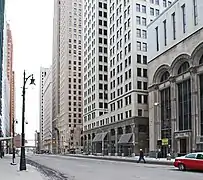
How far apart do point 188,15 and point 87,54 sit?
72.1 meters

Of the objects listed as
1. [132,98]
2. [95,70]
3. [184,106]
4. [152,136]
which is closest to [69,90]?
[95,70]

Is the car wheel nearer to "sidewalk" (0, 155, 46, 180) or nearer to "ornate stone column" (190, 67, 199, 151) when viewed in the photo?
"sidewalk" (0, 155, 46, 180)

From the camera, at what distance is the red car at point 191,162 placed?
28344mm

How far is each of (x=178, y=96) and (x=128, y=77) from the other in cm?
2577

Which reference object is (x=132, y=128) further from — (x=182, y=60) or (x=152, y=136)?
(x=182, y=60)

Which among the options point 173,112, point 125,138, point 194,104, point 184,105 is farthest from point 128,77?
point 194,104

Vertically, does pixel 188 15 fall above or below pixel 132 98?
above

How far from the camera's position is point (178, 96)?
Result: 60.0 metres

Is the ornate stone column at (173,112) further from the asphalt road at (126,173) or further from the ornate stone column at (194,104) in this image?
the asphalt road at (126,173)

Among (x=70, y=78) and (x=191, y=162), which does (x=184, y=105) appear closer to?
(x=191, y=162)

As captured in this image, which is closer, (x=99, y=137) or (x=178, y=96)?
(x=178, y=96)

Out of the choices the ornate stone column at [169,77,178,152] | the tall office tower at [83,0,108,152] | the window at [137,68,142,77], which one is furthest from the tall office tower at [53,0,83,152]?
the ornate stone column at [169,77,178,152]

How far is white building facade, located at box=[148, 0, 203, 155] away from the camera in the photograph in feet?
177

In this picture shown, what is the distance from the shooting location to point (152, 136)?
68562mm
